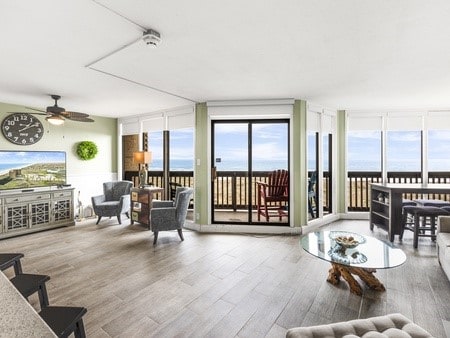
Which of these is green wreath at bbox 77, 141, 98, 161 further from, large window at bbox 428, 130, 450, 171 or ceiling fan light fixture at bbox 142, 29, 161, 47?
large window at bbox 428, 130, 450, 171

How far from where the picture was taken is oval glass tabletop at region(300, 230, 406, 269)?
2.34m

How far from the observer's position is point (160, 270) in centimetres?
310

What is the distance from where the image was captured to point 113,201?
18.5 ft

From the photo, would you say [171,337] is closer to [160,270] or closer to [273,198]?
[160,270]

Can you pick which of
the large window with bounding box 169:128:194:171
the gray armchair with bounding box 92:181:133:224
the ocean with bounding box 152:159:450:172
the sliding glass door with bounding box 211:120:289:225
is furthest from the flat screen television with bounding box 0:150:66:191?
the sliding glass door with bounding box 211:120:289:225

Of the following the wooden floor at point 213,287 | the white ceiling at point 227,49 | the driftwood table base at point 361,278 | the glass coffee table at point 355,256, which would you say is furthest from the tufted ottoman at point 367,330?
the white ceiling at point 227,49

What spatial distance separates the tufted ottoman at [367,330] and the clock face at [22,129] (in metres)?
5.76

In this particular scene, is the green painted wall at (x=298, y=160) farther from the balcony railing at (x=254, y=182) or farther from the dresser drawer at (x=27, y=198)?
the dresser drawer at (x=27, y=198)

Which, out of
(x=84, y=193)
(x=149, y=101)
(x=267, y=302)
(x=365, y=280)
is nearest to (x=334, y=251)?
(x=365, y=280)

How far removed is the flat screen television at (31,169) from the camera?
461 cm

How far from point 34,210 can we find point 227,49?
4.58 meters

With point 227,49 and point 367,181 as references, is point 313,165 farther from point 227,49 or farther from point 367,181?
point 227,49

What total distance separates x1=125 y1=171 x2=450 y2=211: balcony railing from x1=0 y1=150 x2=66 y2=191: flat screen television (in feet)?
5.51

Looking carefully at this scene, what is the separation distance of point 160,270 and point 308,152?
342 centimetres
